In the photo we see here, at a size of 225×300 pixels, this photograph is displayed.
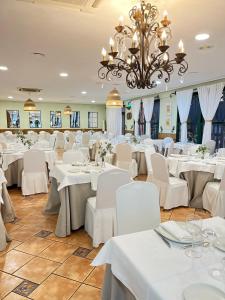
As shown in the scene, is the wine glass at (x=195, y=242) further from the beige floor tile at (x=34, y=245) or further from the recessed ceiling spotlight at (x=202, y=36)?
the recessed ceiling spotlight at (x=202, y=36)

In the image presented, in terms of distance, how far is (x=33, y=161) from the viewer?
15.0ft

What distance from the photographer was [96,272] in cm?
235

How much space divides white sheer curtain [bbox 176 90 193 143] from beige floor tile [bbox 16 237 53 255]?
666cm

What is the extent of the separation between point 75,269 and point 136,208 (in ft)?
3.62

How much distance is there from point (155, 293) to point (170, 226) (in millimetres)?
582

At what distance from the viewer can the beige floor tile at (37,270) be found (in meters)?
2.26

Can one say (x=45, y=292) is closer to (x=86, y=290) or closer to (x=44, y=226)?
(x=86, y=290)

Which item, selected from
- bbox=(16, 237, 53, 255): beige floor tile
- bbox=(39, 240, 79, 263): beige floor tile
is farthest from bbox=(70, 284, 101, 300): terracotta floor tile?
bbox=(16, 237, 53, 255): beige floor tile

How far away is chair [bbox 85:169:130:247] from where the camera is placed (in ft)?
8.68

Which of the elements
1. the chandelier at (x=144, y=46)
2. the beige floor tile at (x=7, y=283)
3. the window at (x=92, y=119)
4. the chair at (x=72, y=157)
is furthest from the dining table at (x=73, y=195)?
the window at (x=92, y=119)

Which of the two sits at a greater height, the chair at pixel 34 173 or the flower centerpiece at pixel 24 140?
the flower centerpiece at pixel 24 140

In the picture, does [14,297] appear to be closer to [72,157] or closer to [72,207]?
[72,207]

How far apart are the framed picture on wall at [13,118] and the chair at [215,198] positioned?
1233 centimetres

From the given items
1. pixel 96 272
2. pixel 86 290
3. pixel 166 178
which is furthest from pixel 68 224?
pixel 166 178
